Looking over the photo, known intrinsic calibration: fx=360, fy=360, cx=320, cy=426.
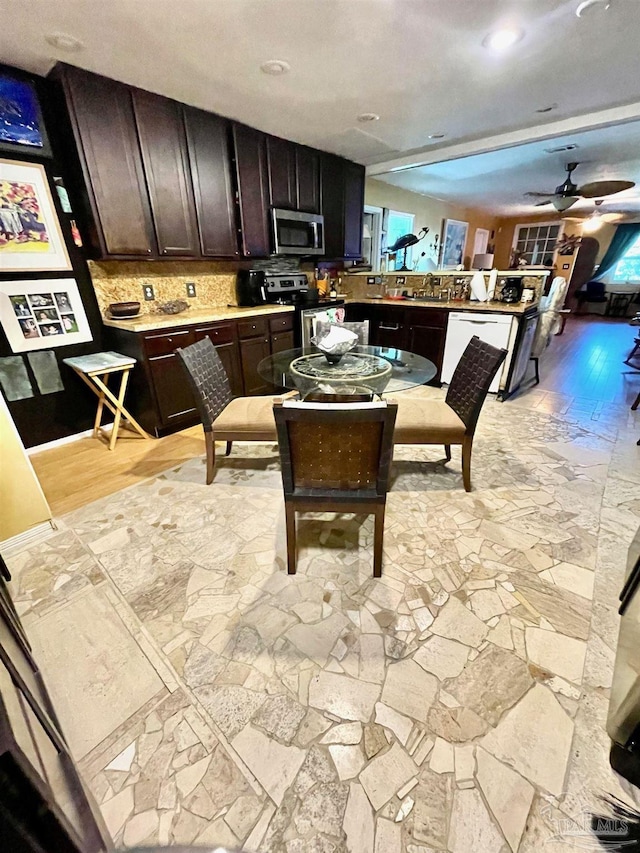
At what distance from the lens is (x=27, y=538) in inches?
73.5

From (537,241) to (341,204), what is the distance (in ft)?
24.0

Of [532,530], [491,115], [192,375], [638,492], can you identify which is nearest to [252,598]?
[192,375]

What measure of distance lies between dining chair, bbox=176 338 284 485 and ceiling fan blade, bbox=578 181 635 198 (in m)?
4.75

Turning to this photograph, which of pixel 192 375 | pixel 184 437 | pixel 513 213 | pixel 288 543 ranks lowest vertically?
pixel 184 437

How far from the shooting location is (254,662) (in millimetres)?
1312

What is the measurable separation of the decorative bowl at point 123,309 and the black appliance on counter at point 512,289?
3477 mm

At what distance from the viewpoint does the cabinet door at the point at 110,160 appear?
2.36 meters

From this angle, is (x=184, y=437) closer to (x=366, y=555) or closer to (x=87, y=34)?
(x=366, y=555)

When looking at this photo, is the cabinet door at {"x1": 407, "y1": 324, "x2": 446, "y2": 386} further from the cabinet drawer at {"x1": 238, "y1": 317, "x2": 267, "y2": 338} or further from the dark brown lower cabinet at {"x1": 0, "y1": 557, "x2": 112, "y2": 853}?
the dark brown lower cabinet at {"x1": 0, "y1": 557, "x2": 112, "y2": 853}

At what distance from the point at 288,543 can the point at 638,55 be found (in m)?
3.55

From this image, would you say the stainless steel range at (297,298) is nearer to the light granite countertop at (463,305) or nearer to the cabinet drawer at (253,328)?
the cabinet drawer at (253,328)

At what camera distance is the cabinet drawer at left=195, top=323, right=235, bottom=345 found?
9.91 ft

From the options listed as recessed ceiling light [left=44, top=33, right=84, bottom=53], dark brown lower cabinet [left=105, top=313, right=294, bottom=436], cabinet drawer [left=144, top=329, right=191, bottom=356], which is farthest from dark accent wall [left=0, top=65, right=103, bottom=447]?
cabinet drawer [left=144, top=329, right=191, bottom=356]

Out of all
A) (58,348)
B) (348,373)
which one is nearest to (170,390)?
(58,348)
